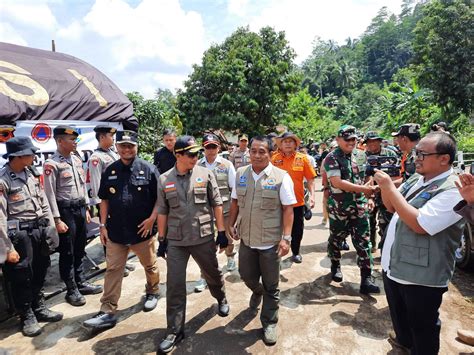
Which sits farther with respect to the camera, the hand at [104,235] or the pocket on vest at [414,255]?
the hand at [104,235]

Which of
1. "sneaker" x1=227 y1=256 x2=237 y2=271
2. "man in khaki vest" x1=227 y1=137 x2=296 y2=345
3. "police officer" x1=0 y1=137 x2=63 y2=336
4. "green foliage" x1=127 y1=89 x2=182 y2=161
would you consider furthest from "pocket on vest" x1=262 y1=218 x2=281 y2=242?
"green foliage" x1=127 y1=89 x2=182 y2=161

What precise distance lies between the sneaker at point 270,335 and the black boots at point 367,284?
4.63 ft

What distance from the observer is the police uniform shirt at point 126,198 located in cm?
330

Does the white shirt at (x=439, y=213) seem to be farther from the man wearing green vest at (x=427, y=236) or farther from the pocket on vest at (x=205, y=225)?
the pocket on vest at (x=205, y=225)

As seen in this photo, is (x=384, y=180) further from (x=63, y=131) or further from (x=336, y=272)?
(x=63, y=131)

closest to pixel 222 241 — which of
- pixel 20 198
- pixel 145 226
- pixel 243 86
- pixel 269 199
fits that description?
pixel 269 199

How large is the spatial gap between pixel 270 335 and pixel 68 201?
9.02 feet

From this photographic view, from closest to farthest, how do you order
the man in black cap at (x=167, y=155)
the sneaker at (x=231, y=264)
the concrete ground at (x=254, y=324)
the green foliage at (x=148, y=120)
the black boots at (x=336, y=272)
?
the concrete ground at (x=254, y=324) < the black boots at (x=336, y=272) < the sneaker at (x=231, y=264) < the man in black cap at (x=167, y=155) < the green foliage at (x=148, y=120)

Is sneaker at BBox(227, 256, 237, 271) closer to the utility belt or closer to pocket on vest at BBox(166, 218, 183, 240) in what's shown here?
pocket on vest at BBox(166, 218, 183, 240)

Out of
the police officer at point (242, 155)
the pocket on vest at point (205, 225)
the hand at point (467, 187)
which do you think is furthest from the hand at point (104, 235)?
the police officer at point (242, 155)

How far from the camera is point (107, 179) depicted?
11.0 feet

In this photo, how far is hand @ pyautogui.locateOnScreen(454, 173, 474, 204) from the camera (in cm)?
167

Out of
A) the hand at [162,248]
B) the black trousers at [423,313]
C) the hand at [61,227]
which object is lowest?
the black trousers at [423,313]

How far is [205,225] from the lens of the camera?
121 inches
